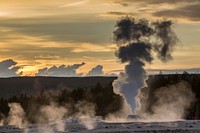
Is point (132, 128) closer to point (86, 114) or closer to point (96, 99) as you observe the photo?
point (86, 114)

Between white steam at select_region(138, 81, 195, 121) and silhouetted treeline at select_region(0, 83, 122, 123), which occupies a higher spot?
white steam at select_region(138, 81, 195, 121)

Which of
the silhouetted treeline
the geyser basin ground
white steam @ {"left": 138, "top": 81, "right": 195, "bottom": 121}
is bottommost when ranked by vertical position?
the silhouetted treeline

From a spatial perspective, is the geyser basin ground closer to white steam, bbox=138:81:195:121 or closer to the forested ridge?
white steam, bbox=138:81:195:121

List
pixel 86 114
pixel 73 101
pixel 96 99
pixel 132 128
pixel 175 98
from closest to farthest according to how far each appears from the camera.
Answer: pixel 132 128 → pixel 86 114 → pixel 175 98 → pixel 96 99 → pixel 73 101

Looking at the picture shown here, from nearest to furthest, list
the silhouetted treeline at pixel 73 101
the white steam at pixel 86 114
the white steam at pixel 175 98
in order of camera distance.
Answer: the white steam at pixel 86 114, the white steam at pixel 175 98, the silhouetted treeline at pixel 73 101

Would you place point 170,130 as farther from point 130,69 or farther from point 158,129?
point 130,69

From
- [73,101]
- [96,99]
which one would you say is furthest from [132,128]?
[73,101]

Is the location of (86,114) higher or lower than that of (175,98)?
lower

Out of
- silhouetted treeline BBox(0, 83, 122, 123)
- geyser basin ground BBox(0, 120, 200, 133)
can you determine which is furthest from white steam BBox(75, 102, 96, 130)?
silhouetted treeline BBox(0, 83, 122, 123)

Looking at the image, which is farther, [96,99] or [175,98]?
[96,99]

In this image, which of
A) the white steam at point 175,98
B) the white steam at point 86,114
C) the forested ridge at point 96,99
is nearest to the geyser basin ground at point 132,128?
the white steam at point 86,114

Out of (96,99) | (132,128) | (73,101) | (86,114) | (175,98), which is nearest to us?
(132,128)

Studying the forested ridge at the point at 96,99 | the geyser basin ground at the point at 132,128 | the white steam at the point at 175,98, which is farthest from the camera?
the forested ridge at the point at 96,99

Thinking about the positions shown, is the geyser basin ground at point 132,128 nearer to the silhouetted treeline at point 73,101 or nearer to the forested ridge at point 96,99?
the forested ridge at point 96,99
